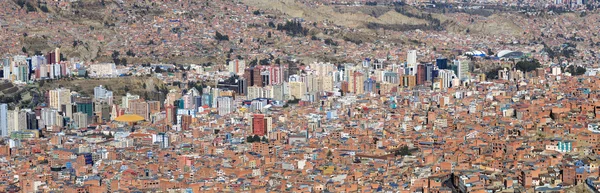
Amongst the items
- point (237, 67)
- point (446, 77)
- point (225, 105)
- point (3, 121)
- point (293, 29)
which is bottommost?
point (3, 121)

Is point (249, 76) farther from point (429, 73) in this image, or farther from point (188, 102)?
point (429, 73)

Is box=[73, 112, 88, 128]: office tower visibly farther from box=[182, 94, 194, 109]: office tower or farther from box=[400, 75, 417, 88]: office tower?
box=[400, 75, 417, 88]: office tower

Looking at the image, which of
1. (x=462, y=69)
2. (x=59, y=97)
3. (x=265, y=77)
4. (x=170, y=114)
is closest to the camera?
(x=170, y=114)

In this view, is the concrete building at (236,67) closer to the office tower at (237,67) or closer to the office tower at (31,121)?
the office tower at (237,67)

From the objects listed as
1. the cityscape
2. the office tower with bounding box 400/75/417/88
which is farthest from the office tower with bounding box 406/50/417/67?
the office tower with bounding box 400/75/417/88

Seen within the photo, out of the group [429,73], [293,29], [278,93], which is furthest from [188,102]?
[293,29]

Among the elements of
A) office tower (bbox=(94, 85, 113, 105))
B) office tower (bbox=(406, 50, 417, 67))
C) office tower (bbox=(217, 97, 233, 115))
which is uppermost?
office tower (bbox=(406, 50, 417, 67))

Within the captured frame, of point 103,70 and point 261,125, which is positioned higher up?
point 103,70

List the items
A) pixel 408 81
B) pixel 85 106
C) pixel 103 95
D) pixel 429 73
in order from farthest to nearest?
pixel 429 73 < pixel 408 81 < pixel 103 95 < pixel 85 106
